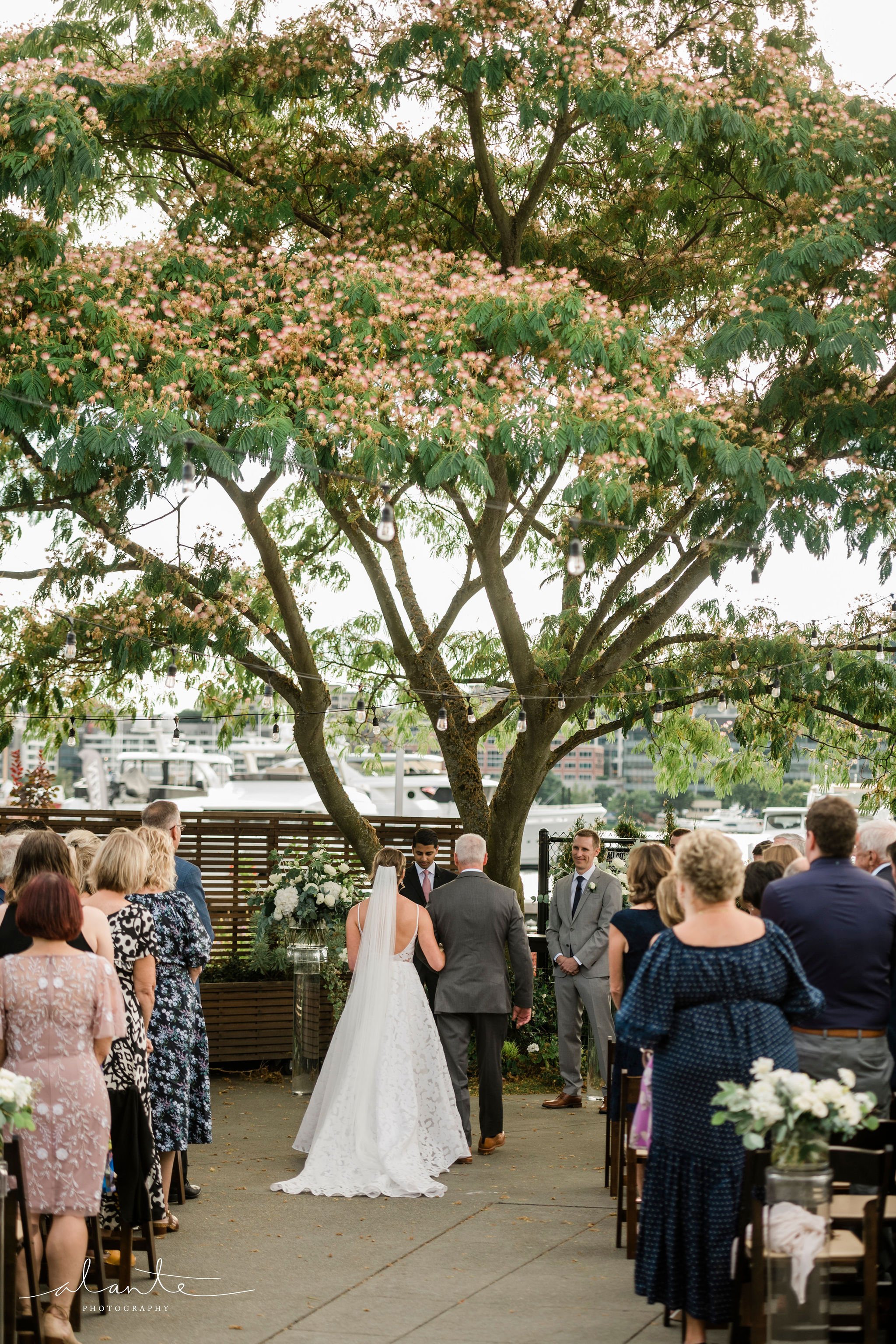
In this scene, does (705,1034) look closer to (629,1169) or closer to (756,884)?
(629,1169)

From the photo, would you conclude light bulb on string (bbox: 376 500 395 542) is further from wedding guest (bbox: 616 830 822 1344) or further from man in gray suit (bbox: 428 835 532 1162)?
wedding guest (bbox: 616 830 822 1344)

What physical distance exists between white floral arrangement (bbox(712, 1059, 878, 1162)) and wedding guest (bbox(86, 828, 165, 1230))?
2643mm

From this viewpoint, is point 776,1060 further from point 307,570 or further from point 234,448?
point 307,570

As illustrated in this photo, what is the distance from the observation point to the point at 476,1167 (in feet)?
25.6

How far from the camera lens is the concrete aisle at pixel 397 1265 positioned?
5.04 meters

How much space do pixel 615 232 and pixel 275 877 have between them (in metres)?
5.95

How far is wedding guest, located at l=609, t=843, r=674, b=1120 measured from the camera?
21.4ft

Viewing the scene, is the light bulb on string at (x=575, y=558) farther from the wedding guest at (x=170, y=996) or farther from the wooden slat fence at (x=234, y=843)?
the wooden slat fence at (x=234, y=843)

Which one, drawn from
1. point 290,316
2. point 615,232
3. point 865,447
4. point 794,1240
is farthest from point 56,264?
point 794,1240

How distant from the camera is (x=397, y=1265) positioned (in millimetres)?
5859

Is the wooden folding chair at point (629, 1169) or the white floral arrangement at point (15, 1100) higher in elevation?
the white floral arrangement at point (15, 1100)

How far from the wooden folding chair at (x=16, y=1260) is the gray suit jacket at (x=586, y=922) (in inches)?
204

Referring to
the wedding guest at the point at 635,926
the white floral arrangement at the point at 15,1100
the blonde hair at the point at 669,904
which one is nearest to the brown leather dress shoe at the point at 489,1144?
the wedding guest at the point at 635,926

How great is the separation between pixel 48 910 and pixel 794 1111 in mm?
2499
